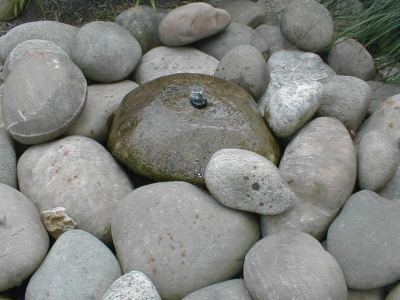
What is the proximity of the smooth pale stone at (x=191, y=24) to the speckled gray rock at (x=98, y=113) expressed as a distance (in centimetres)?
64

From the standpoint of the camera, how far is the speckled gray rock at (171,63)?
3.47 metres

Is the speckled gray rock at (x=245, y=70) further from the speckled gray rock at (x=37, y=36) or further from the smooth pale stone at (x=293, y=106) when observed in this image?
the speckled gray rock at (x=37, y=36)

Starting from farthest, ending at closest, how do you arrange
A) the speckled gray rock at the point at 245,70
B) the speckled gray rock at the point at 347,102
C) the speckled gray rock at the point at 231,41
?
the speckled gray rock at the point at 231,41, the speckled gray rock at the point at 245,70, the speckled gray rock at the point at 347,102

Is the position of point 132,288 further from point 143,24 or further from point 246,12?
point 246,12

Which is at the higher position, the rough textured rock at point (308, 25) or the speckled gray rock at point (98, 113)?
the rough textured rock at point (308, 25)

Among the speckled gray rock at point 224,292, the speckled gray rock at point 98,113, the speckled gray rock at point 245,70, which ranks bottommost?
the speckled gray rock at point 224,292

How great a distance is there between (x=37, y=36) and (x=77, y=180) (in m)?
1.50

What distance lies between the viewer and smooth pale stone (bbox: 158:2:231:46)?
3.42 meters

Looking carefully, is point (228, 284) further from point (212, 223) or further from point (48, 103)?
point (48, 103)

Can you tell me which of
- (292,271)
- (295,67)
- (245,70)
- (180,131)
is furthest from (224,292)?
(295,67)

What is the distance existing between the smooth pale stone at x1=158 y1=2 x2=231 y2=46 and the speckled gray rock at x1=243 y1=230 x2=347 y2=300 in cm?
195

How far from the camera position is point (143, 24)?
3715mm

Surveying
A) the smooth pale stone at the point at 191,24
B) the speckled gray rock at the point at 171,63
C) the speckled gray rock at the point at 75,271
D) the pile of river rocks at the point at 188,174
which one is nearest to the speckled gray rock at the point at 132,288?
the pile of river rocks at the point at 188,174

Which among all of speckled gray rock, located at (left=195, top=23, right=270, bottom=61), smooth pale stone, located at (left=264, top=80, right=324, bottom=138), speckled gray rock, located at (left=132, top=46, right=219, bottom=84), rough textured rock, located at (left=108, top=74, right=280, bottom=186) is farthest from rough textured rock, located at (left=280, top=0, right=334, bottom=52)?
rough textured rock, located at (left=108, top=74, right=280, bottom=186)
